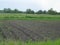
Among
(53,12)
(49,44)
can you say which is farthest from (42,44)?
(53,12)

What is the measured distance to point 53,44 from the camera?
566 cm

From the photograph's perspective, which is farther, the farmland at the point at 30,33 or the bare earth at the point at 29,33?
the bare earth at the point at 29,33

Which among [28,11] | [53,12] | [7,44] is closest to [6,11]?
[28,11]

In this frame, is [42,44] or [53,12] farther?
[53,12]

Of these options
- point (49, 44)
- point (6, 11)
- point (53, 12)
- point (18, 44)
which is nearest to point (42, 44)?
point (49, 44)

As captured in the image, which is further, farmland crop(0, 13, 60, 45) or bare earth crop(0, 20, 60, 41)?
bare earth crop(0, 20, 60, 41)

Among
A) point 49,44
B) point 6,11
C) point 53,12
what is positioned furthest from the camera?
point 6,11

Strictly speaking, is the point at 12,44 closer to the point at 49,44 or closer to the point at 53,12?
the point at 49,44

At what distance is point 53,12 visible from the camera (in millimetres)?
89875

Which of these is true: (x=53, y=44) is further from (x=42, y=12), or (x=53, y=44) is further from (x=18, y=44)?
(x=42, y=12)

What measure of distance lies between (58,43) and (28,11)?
86.1 meters

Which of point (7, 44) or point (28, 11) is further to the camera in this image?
point (28, 11)

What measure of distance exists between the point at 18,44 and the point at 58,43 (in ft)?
3.65

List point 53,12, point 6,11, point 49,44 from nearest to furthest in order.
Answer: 1. point 49,44
2. point 53,12
3. point 6,11
